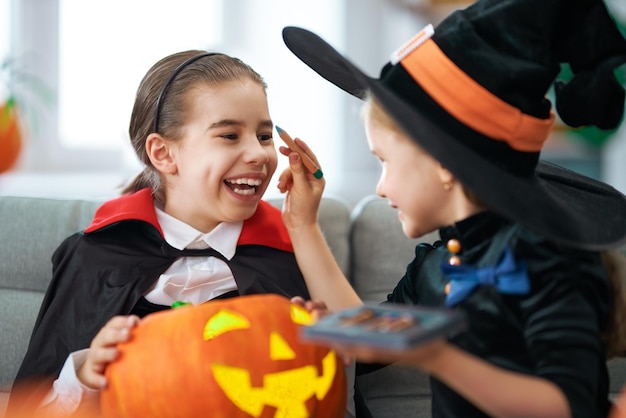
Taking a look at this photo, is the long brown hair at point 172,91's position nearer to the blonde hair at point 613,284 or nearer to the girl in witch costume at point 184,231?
the girl in witch costume at point 184,231

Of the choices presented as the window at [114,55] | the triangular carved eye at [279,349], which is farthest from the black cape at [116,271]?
the window at [114,55]

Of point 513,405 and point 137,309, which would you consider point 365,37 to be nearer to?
point 137,309

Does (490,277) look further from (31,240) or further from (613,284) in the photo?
(31,240)

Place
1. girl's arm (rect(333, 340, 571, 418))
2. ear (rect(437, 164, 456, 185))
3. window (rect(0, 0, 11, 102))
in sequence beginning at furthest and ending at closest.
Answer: window (rect(0, 0, 11, 102)) → ear (rect(437, 164, 456, 185)) → girl's arm (rect(333, 340, 571, 418))

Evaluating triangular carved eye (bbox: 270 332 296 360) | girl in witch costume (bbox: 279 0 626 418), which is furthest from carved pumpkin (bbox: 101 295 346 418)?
girl in witch costume (bbox: 279 0 626 418)

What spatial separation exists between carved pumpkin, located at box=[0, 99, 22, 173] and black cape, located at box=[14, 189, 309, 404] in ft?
2.27

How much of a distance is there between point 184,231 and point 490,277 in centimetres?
81

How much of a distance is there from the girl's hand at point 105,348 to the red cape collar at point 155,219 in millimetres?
419

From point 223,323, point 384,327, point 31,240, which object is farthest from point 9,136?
point 384,327

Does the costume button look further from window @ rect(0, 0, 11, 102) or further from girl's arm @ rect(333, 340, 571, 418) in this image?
window @ rect(0, 0, 11, 102)

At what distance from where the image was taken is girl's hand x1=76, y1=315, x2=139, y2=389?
1.40 m

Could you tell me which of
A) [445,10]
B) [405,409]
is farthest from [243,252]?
[445,10]

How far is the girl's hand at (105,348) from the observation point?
4.60 feet

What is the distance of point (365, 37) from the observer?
3.93 m
